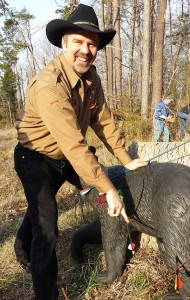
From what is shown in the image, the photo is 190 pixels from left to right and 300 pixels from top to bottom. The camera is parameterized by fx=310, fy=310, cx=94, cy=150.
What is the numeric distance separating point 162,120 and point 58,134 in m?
4.33

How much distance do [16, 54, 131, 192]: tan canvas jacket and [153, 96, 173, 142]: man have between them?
2.98 m

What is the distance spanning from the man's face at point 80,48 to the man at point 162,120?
11.4ft

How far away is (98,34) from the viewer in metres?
2.11

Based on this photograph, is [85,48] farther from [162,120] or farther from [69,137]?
[162,120]

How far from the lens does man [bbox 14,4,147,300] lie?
6.06 ft

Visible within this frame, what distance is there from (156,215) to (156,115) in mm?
4752

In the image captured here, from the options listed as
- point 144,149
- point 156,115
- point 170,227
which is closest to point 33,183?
point 170,227

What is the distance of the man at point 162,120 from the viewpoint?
5.53 m

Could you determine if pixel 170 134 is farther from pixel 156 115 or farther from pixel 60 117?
pixel 60 117

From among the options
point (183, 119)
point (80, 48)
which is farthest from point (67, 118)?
point (183, 119)

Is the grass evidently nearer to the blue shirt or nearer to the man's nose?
the man's nose

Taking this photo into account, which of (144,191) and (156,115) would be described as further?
(156,115)

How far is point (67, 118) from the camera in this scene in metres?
1.85

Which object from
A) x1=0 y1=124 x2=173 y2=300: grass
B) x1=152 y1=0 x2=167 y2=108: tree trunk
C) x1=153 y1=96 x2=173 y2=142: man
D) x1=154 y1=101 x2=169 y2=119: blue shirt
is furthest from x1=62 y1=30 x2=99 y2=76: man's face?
x1=152 y1=0 x2=167 y2=108: tree trunk
